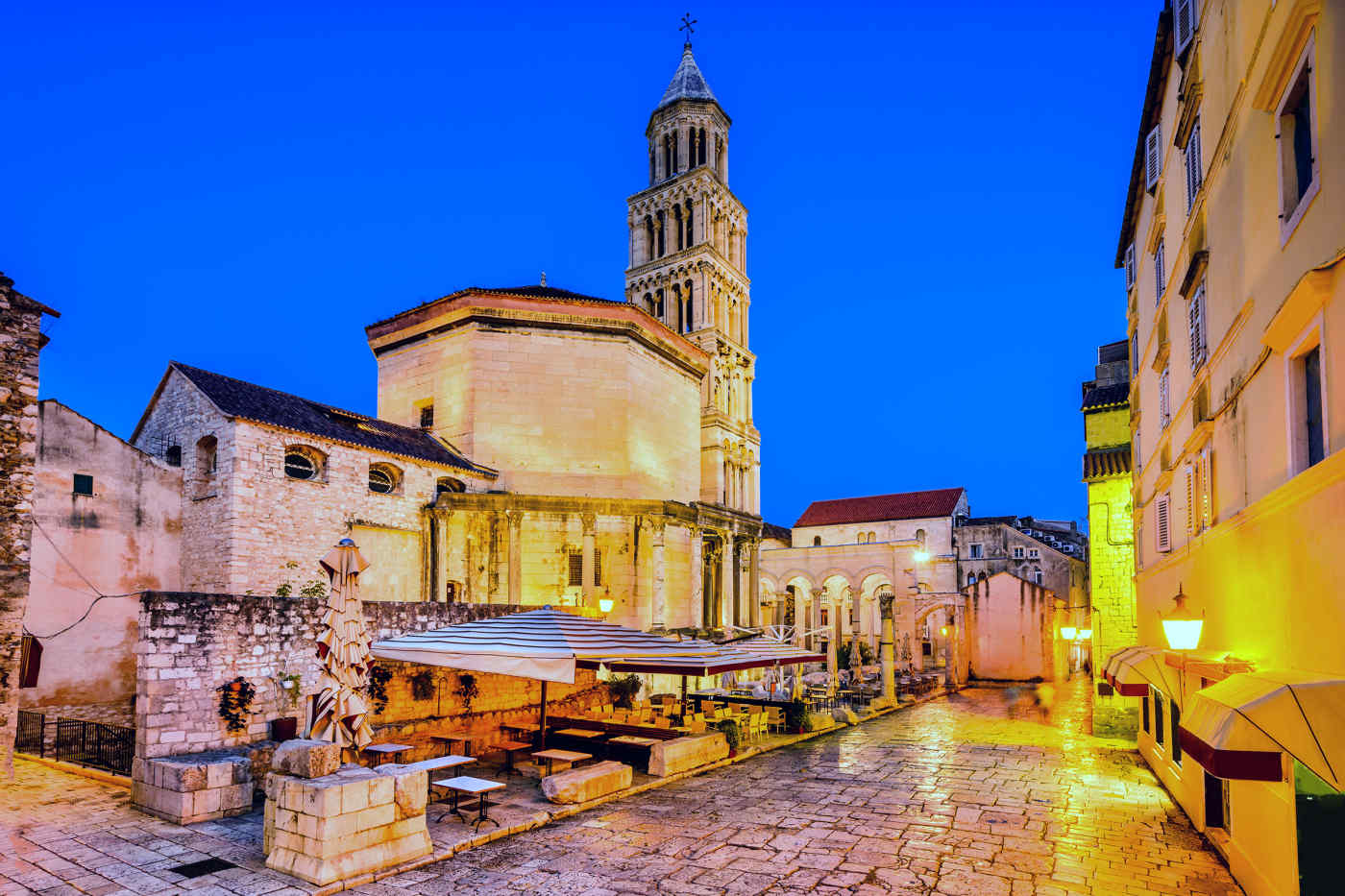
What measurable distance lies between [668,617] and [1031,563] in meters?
31.9

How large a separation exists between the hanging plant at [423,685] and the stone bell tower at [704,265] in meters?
29.1

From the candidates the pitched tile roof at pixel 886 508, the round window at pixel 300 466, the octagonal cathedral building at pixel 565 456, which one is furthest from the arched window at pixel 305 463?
the pitched tile roof at pixel 886 508

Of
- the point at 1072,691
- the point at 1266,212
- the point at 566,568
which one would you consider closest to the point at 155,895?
the point at 1266,212

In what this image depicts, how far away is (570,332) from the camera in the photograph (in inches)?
1217

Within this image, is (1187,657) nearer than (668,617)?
Yes

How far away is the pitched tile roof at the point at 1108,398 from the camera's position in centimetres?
2119

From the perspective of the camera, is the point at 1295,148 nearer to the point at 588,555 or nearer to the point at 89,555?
the point at 588,555

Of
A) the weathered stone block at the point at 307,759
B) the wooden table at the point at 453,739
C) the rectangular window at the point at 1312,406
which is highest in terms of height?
the rectangular window at the point at 1312,406

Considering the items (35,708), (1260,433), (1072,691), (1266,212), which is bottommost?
(1072,691)

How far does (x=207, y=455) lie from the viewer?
21.5 metres

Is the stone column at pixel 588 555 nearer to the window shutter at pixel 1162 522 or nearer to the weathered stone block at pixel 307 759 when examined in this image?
the window shutter at pixel 1162 522

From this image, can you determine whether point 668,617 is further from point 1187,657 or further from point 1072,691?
point 1187,657

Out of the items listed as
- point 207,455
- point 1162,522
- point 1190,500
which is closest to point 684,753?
point 1190,500

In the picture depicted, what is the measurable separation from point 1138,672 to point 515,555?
788 inches
